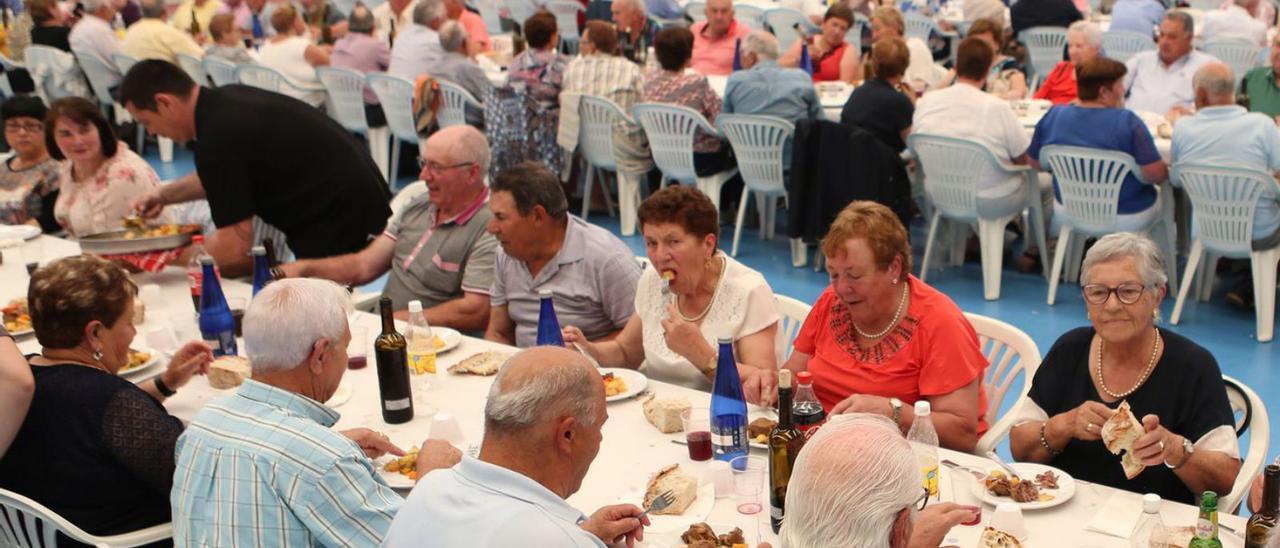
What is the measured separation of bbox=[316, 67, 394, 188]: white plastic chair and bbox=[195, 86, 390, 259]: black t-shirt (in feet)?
13.0

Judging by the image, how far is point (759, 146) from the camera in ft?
22.2

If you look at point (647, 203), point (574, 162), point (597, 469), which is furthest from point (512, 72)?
point (597, 469)

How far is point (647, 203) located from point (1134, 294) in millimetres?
1297

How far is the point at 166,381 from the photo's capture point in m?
3.33

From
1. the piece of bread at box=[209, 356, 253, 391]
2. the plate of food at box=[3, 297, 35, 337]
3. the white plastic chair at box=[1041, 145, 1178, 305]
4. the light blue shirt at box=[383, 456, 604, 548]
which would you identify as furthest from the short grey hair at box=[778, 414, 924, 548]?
the white plastic chair at box=[1041, 145, 1178, 305]

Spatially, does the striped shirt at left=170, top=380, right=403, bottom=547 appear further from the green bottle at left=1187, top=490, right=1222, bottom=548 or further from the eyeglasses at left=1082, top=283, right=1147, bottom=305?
the eyeglasses at left=1082, top=283, right=1147, bottom=305

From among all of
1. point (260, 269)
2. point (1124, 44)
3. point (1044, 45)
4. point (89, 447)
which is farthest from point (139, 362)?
point (1044, 45)

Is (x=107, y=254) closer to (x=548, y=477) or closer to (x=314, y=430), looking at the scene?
(x=314, y=430)

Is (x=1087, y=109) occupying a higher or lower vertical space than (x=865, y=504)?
lower

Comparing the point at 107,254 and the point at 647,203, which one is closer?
the point at 647,203

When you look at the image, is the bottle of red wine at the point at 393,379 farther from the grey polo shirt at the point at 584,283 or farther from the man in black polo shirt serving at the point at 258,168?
the man in black polo shirt serving at the point at 258,168

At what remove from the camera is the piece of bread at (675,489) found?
8.41ft

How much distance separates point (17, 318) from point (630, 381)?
2.14 meters

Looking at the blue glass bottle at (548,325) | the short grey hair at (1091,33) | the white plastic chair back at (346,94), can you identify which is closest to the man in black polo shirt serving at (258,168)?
the blue glass bottle at (548,325)
